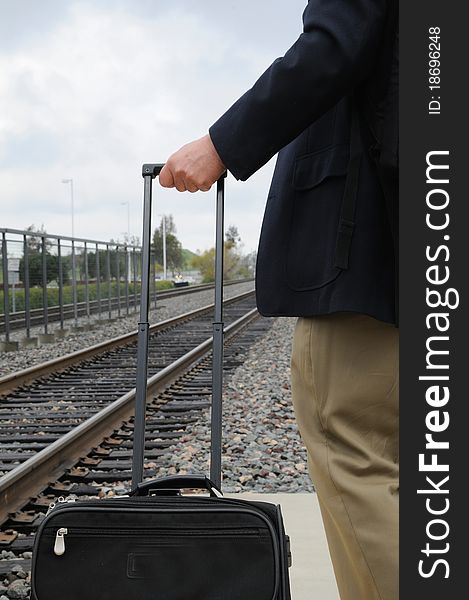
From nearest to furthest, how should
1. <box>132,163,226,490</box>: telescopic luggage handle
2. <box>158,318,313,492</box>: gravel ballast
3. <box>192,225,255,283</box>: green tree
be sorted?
1. <box>132,163,226,490</box>: telescopic luggage handle
2. <box>158,318,313,492</box>: gravel ballast
3. <box>192,225,255,283</box>: green tree

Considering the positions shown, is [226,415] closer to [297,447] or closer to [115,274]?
[297,447]

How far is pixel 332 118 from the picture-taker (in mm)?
1789

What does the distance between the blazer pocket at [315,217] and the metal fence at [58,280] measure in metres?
11.8

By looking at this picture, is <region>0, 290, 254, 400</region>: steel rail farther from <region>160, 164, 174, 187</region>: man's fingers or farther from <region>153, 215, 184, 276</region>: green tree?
<region>153, 215, 184, 276</region>: green tree

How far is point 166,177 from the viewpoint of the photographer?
186cm

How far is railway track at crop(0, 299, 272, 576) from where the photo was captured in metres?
3.96

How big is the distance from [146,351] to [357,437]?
0.65 m

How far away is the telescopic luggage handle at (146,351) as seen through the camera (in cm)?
210

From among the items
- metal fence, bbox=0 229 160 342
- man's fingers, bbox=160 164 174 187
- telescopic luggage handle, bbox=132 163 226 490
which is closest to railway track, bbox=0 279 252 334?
metal fence, bbox=0 229 160 342

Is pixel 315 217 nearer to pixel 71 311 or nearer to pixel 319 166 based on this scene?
pixel 319 166


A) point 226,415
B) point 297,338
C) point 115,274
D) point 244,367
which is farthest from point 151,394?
point 115,274

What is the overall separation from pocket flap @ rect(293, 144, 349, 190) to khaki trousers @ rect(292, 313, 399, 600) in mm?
293

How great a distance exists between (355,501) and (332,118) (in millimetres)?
814

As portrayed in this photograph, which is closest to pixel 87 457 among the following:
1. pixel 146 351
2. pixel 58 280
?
pixel 146 351
